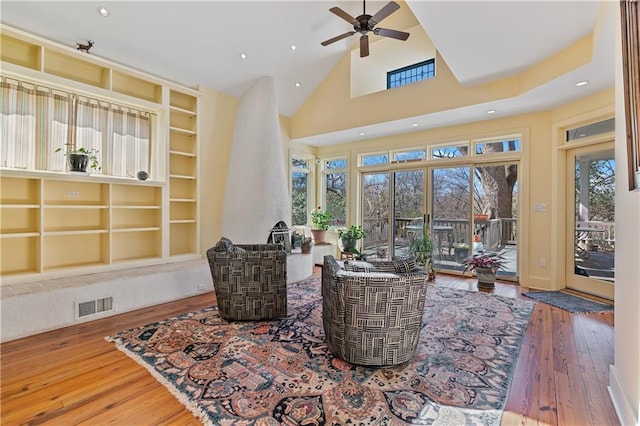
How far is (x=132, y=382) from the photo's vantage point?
2.20m

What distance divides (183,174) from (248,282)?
2.98m

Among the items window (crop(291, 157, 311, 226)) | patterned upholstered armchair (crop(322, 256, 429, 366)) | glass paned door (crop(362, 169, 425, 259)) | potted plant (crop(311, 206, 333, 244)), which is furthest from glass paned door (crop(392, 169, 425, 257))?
patterned upholstered armchair (crop(322, 256, 429, 366))

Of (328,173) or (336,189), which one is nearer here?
(336,189)

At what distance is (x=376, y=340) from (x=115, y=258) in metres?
4.04

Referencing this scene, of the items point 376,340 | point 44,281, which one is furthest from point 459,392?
point 44,281

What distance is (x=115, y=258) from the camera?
173 inches

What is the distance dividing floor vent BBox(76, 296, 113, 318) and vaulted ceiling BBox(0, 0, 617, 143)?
3.25m

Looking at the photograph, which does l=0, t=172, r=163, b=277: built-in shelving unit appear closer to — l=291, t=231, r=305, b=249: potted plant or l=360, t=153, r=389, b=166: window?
l=291, t=231, r=305, b=249: potted plant

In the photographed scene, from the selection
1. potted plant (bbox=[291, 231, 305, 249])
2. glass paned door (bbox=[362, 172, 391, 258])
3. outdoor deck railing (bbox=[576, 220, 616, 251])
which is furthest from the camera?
glass paned door (bbox=[362, 172, 391, 258])

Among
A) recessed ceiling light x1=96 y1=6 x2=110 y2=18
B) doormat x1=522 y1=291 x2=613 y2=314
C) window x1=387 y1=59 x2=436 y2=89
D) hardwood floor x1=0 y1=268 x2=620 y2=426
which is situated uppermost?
window x1=387 y1=59 x2=436 y2=89

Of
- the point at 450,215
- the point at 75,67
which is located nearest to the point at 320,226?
the point at 450,215

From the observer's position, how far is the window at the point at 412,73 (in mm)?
5699

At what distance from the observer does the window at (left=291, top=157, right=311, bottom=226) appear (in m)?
7.33

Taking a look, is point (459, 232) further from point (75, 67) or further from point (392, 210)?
point (75, 67)
